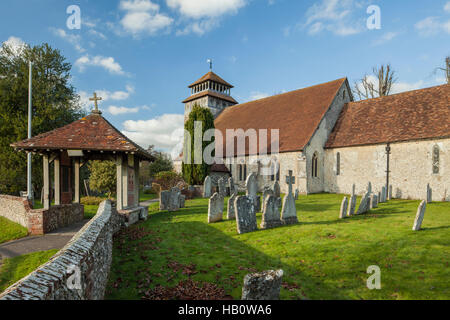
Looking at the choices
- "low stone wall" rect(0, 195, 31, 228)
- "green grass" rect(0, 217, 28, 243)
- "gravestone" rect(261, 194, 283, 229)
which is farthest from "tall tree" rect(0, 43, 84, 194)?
"gravestone" rect(261, 194, 283, 229)

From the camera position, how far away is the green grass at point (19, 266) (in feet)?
20.1

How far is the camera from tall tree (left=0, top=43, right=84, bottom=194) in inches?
848

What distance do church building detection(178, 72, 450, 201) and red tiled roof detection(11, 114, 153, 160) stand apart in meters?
14.0

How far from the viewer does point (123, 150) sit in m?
9.69

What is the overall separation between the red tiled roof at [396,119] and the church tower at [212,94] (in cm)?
1827

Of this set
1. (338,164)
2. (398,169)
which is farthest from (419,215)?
(338,164)

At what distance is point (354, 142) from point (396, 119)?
11.1 feet

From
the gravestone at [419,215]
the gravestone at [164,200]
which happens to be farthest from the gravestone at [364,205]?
the gravestone at [164,200]

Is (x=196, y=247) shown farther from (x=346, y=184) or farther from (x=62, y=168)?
(x=346, y=184)

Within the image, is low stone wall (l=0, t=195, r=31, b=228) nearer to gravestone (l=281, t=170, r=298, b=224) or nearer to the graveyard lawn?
the graveyard lawn

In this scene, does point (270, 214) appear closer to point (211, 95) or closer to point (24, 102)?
point (24, 102)

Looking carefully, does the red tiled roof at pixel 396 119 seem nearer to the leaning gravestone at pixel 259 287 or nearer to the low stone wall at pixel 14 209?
the leaning gravestone at pixel 259 287
